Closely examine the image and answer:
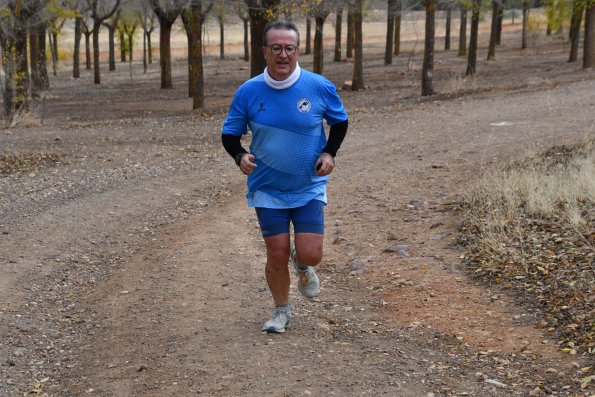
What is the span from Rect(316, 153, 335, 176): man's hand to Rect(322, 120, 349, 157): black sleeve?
0.07 m

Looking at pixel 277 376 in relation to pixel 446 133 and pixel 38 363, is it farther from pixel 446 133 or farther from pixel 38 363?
pixel 446 133

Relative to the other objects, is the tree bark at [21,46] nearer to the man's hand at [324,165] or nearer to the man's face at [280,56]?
the man's face at [280,56]

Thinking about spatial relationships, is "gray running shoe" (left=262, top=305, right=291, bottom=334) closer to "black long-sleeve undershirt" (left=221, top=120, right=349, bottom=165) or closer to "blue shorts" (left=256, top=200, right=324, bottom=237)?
"blue shorts" (left=256, top=200, right=324, bottom=237)

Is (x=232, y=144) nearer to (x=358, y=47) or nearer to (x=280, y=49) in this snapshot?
(x=280, y=49)

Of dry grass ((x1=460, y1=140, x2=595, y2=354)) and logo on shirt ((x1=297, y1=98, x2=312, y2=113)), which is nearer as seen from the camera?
logo on shirt ((x1=297, y1=98, x2=312, y2=113))

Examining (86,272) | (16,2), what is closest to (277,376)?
(86,272)

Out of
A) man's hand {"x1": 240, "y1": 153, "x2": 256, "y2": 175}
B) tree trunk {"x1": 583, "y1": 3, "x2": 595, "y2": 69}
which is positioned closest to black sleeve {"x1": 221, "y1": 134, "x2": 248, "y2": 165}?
man's hand {"x1": 240, "y1": 153, "x2": 256, "y2": 175}

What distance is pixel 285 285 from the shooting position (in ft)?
16.8

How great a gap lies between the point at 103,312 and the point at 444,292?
250cm

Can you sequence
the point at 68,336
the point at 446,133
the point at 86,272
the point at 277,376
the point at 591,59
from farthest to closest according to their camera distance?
the point at 591,59 → the point at 446,133 → the point at 86,272 → the point at 68,336 → the point at 277,376

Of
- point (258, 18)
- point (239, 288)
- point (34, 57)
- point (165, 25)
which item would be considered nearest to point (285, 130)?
point (239, 288)

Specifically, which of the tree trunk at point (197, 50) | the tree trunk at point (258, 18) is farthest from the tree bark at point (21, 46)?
the tree trunk at point (258, 18)

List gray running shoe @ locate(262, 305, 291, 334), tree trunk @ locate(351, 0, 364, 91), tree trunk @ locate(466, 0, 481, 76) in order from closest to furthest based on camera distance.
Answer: gray running shoe @ locate(262, 305, 291, 334), tree trunk @ locate(351, 0, 364, 91), tree trunk @ locate(466, 0, 481, 76)

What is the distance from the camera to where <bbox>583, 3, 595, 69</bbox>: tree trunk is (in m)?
24.1
